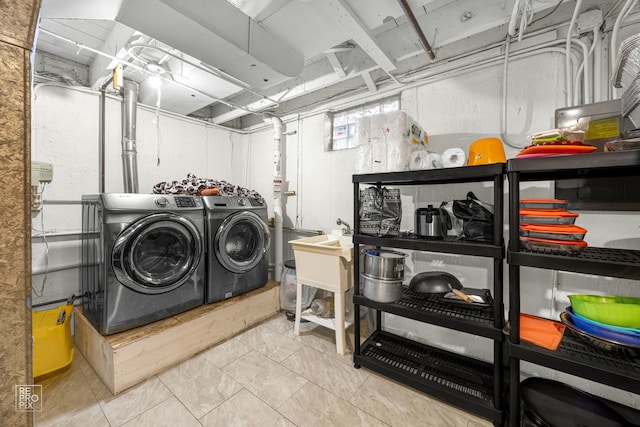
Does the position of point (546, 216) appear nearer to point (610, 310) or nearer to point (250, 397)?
point (610, 310)

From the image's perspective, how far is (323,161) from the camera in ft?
9.13

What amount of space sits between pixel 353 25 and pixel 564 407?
2326mm

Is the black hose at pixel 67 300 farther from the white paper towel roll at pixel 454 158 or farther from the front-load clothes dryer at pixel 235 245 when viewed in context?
the white paper towel roll at pixel 454 158

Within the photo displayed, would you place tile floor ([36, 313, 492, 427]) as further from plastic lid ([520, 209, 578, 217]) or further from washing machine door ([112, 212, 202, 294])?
plastic lid ([520, 209, 578, 217])

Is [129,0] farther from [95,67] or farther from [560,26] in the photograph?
[560,26]

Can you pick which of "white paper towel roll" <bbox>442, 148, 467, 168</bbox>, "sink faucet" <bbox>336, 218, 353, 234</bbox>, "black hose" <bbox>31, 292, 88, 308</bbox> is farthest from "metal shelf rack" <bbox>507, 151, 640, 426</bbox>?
"black hose" <bbox>31, 292, 88, 308</bbox>

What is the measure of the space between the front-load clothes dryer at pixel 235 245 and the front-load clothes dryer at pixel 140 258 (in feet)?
0.29

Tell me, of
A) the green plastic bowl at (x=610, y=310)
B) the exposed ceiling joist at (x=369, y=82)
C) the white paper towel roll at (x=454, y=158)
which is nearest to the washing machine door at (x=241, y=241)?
the exposed ceiling joist at (x=369, y=82)

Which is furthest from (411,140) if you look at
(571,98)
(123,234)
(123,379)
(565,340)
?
(123,379)

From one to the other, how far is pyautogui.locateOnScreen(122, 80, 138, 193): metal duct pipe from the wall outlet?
520 mm

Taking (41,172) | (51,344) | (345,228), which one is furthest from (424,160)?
(41,172)

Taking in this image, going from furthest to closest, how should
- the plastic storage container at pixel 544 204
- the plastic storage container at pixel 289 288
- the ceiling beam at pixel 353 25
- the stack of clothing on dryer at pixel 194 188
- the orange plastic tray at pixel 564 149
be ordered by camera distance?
1. the plastic storage container at pixel 289 288
2. the stack of clothing on dryer at pixel 194 188
3. the ceiling beam at pixel 353 25
4. the plastic storage container at pixel 544 204
5. the orange plastic tray at pixel 564 149

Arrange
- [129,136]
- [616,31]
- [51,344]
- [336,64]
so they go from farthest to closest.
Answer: [129,136], [336,64], [51,344], [616,31]

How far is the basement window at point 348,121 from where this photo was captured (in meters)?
2.47
